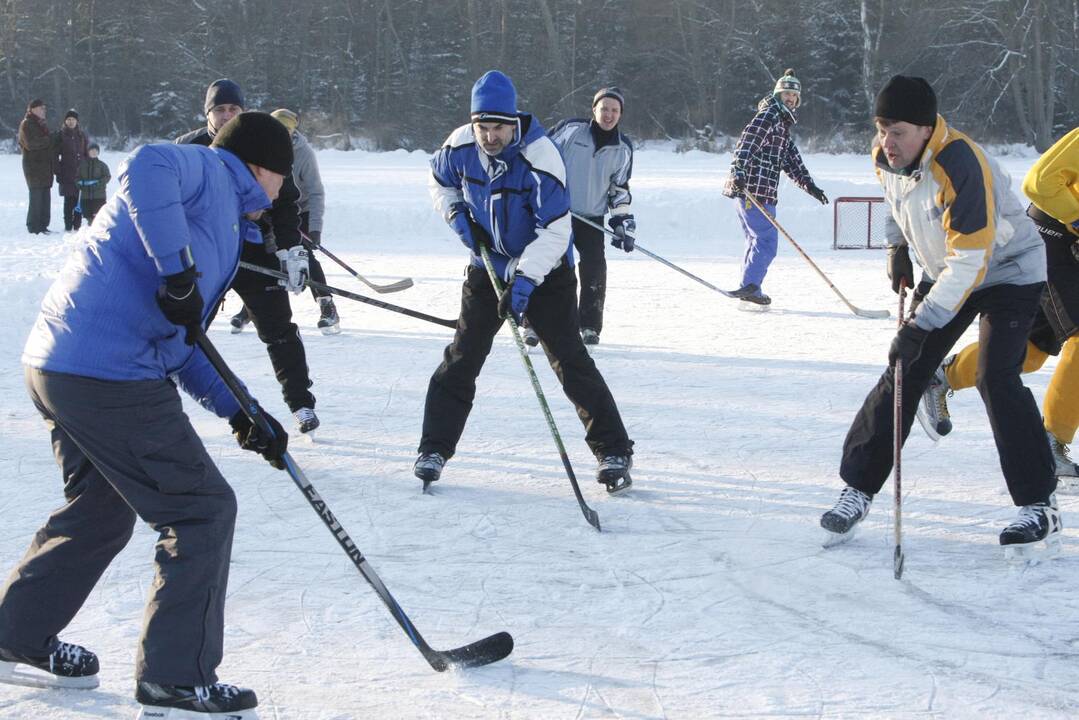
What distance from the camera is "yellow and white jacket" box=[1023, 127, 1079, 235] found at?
A: 11.8 ft

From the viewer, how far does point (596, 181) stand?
6.52 metres

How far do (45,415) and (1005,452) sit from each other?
2603 mm

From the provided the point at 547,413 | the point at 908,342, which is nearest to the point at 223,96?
the point at 547,413

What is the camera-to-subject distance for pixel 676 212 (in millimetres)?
13062

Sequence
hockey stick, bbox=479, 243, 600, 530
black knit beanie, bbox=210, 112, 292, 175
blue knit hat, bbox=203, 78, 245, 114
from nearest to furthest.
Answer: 1. black knit beanie, bbox=210, 112, 292, 175
2. hockey stick, bbox=479, 243, 600, 530
3. blue knit hat, bbox=203, 78, 245, 114

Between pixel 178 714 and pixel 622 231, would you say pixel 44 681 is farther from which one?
pixel 622 231

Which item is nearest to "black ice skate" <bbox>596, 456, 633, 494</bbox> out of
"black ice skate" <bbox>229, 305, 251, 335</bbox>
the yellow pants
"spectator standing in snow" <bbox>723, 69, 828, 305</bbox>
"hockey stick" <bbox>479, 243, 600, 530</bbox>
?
"hockey stick" <bbox>479, 243, 600, 530</bbox>

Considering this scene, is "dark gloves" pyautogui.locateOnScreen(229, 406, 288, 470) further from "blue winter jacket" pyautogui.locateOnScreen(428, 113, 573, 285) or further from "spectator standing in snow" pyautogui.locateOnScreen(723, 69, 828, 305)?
"spectator standing in snow" pyautogui.locateOnScreen(723, 69, 828, 305)

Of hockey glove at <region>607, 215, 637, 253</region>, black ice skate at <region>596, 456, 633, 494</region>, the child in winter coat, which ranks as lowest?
the child in winter coat

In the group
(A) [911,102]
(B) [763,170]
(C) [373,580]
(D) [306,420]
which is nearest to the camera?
(C) [373,580]

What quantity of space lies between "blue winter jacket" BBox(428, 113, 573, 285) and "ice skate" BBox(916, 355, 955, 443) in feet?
4.61

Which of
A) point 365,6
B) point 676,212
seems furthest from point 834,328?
point 365,6

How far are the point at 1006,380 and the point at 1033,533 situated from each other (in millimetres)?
445

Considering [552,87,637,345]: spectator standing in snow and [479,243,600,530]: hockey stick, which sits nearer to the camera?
[479,243,600,530]: hockey stick
